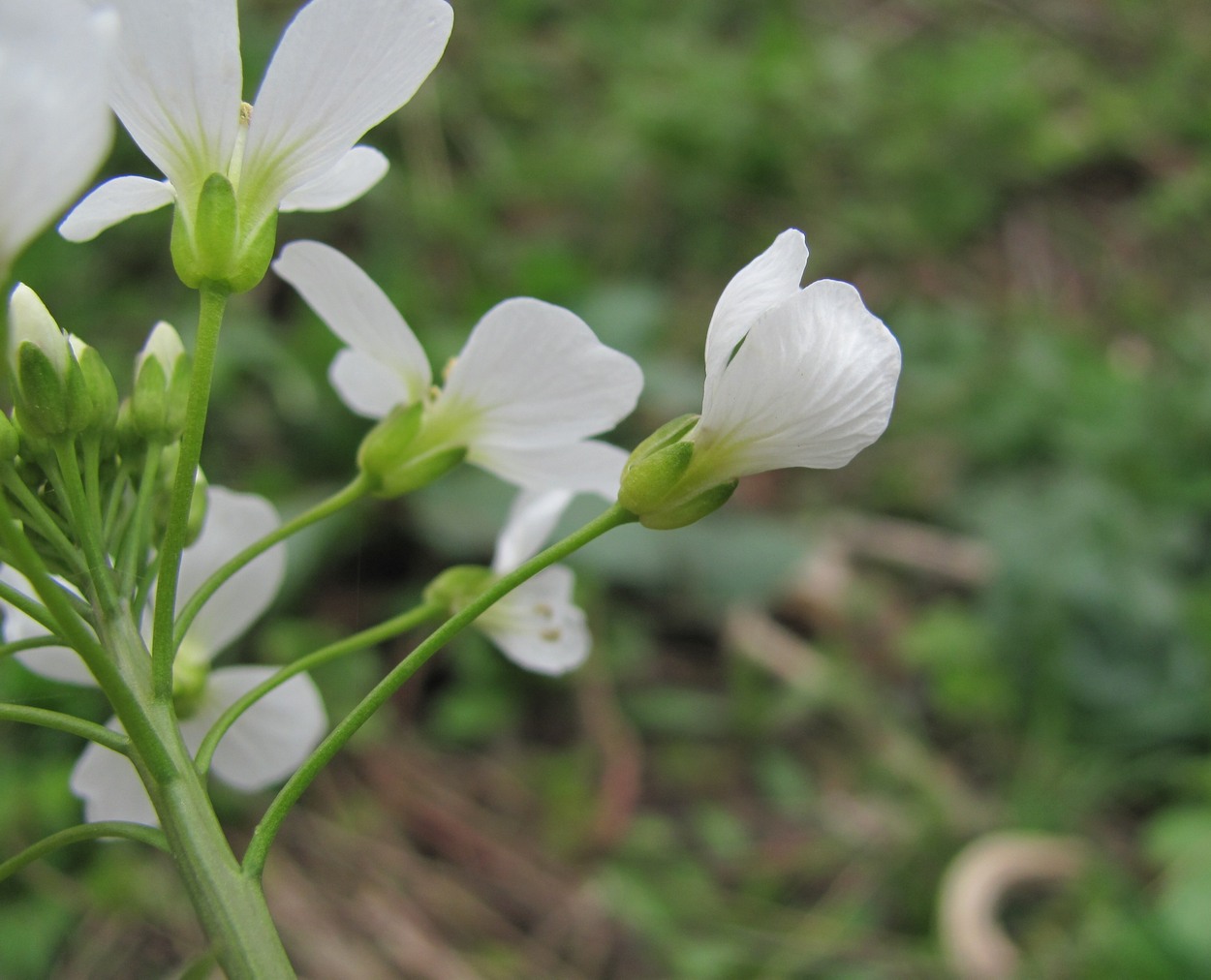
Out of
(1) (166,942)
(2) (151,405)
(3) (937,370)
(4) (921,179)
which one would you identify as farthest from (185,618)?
(4) (921,179)

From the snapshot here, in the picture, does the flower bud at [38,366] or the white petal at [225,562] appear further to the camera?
the white petal at [225,562]

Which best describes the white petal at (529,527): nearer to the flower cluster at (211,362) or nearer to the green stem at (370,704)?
the flower cluster at (211,362)

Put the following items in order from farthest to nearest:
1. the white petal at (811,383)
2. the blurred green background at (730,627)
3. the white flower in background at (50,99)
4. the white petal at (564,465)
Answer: the blurred green background at (730,627)
the white petal at (564,465)
the white petal at (811,383)
the white flower in background at (50,99)

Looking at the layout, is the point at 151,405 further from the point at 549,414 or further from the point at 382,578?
the point at 382,578

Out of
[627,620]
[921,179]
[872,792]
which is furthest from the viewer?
[921,179]

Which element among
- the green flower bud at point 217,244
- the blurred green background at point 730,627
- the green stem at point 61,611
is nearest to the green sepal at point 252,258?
the green flower bud at point 217,244

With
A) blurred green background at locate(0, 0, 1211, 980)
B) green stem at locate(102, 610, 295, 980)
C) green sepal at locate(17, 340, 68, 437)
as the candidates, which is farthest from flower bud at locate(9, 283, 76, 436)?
blurred green background at locate(0, 0, 1211, 980)

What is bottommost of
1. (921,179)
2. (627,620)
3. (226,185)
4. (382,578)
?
(627,620)
